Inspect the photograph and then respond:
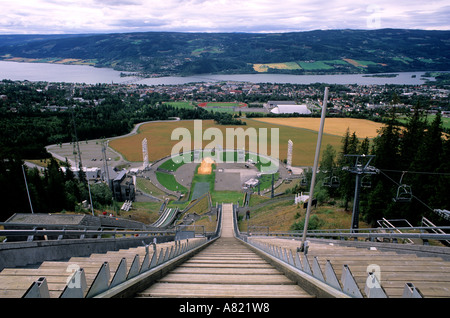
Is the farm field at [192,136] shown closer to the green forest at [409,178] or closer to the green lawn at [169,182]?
the green lawn at [169,182]

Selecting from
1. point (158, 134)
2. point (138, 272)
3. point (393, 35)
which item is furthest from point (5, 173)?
point (393, 35)

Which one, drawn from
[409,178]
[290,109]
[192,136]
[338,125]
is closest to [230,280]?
[409,178]

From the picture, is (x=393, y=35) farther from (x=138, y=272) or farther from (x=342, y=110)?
(x=138, y=272)

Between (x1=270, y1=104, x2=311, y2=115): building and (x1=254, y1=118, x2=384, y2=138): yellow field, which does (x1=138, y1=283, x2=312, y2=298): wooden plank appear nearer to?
(x1=254, y1=118, x2=384, y2=138): yellow field

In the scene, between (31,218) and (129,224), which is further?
(129,224)

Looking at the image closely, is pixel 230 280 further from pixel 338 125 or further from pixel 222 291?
pixel 338 125

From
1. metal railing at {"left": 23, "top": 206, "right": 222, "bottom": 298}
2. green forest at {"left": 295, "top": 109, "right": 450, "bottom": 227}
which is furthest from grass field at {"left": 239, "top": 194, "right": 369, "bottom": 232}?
metal railing at {"left": 23, "top": 206, "right": 222, "bottom": 298}
